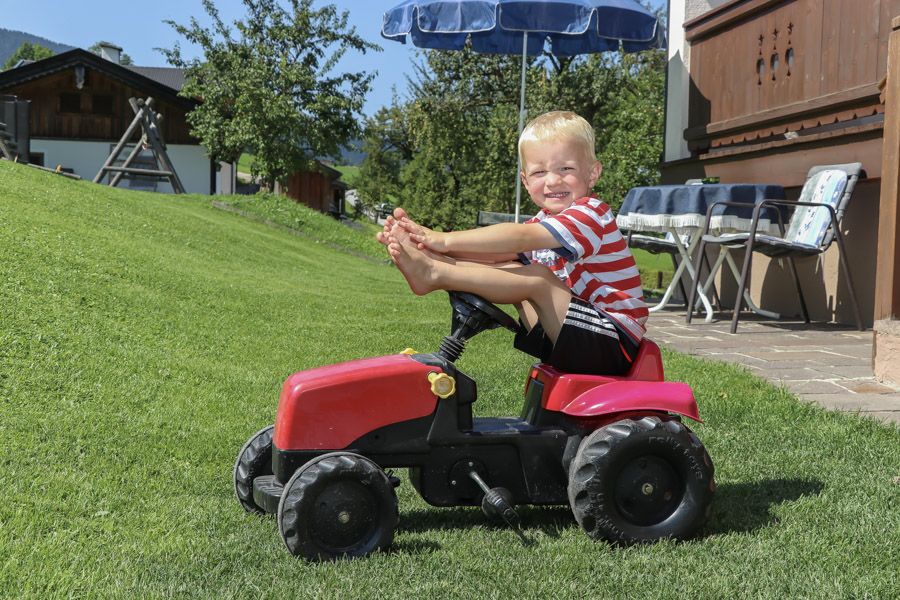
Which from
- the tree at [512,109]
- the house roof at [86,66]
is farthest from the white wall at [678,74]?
the house roof at [86,66]

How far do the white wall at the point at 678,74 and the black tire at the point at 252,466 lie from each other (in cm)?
821

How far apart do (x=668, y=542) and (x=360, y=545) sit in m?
0.85

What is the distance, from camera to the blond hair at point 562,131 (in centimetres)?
308

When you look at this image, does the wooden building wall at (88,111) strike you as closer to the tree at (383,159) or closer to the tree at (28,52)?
the tree at (383,159)


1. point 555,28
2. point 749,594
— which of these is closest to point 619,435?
point 749,594

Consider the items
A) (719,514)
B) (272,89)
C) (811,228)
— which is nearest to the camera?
(719,514)

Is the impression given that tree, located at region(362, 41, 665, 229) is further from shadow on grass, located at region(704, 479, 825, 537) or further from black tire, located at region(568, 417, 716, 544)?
black tire, located at region(568, 417, 716, 544)

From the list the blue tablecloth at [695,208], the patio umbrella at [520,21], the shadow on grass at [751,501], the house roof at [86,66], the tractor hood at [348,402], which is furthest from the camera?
the house roof at [86,66]

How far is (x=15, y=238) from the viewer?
7.02 m

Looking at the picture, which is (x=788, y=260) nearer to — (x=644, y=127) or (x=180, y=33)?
(x=644, y=127)

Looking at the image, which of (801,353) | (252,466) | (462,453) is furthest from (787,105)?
(252,466)

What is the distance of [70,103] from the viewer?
1314 inches

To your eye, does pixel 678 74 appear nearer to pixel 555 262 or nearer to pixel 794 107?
pixel 794 107

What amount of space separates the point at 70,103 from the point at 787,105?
29.7 metres
